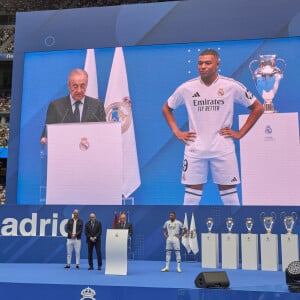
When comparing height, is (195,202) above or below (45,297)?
above

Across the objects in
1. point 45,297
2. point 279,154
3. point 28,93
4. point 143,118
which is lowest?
point 45,297

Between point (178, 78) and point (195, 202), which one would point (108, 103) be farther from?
point (195, 202)

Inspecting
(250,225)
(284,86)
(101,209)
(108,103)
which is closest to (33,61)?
(108,103)

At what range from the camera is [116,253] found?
9.01 m

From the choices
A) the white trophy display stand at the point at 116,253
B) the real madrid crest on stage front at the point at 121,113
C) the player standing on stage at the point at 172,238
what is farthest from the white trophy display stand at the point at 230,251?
the real madrid crest on stage front at the point at 121,113

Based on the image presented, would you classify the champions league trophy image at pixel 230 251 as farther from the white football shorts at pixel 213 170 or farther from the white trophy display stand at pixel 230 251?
the white football shorts at pixel 213 170

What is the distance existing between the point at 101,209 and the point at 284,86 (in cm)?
670

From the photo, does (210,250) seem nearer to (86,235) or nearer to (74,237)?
(86,235)

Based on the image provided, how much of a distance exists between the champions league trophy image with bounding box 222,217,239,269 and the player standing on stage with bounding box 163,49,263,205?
9.68 feet

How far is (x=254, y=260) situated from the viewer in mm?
10445

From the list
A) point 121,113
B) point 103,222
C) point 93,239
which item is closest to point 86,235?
point 93,239

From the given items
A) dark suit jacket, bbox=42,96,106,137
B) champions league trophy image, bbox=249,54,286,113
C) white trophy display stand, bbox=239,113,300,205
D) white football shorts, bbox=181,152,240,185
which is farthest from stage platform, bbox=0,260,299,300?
dark suit jacket, bbox=42,96,106,137

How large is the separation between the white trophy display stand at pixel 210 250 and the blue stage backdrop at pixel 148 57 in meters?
3.02

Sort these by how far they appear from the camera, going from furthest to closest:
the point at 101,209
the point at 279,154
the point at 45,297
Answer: the point at 279,154 < the point at 101,209 < the point at 45,297
